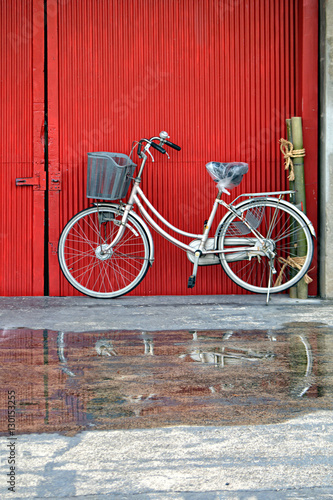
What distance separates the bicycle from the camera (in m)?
5.04

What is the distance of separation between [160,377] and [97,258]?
107 inches

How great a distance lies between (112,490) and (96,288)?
3913mm

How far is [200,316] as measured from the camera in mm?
4430

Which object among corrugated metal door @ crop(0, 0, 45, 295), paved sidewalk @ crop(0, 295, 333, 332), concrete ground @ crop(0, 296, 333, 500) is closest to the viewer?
concrete ground @ crop(0, 296, 333, 500)

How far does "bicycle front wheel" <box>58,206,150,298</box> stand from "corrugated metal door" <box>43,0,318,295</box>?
148mm

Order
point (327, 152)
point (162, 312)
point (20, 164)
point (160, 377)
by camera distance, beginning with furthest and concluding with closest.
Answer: point (20, 164) → point (327, 152) → point (162, 312) → point (160, 377)

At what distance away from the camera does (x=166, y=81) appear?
556 centimetres

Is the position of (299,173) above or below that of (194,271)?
above

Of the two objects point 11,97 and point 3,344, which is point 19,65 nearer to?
point 11,97

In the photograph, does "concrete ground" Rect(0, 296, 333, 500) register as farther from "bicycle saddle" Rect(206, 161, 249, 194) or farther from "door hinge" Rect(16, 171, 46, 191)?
"door hinge" Rect(16, 171, 46, 191)

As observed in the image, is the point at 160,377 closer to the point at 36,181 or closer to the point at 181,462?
the point at 181,462

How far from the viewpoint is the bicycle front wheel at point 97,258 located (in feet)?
17.8

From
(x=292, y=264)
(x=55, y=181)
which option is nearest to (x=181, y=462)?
(x=292, y=264)

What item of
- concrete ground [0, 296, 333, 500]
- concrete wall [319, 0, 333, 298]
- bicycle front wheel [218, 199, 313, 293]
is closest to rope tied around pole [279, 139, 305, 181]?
concrete wall [319, 0, 333, 298]
